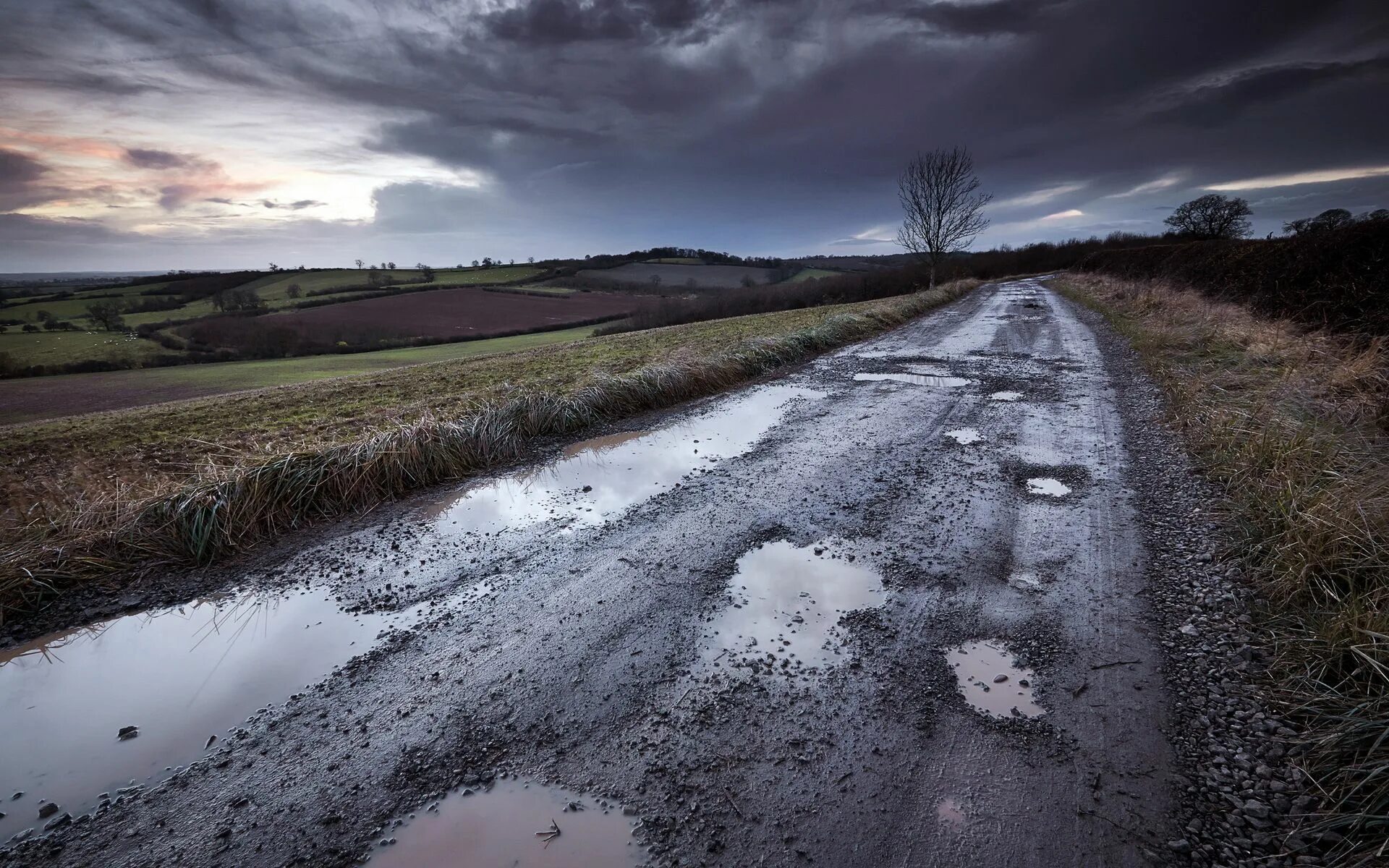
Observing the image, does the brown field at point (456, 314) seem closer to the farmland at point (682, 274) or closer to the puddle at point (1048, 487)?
the farmland at point (682, 274)

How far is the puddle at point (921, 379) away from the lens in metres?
8.71

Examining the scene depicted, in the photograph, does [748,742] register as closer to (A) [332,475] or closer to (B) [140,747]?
(B) [140,747]

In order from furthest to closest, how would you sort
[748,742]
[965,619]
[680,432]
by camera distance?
[680,432] → [965,619] → [748,742]

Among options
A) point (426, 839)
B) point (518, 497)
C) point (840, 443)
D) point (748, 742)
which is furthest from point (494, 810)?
point (840, 443)

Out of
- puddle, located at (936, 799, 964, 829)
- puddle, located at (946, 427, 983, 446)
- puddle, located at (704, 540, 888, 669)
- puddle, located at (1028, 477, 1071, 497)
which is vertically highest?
puddle, located at (946, 427, 983, 446)

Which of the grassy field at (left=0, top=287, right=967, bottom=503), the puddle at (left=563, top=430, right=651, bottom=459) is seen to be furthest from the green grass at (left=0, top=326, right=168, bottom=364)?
the puddle at (left=563, top=430, right=651, bottom=459)

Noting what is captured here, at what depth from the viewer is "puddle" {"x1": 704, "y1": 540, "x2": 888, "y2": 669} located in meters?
2.86

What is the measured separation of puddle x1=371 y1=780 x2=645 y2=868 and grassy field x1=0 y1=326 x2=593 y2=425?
11.4 m

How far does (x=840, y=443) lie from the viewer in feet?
19.8

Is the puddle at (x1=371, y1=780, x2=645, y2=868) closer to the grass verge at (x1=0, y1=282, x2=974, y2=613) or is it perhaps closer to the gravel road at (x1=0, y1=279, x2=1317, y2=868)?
the gravel road at (x1=0, y1=279, x2=1317, y2=868)

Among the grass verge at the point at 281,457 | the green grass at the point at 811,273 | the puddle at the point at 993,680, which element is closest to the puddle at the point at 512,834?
the puddle at the point at 993,680

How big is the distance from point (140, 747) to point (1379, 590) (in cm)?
556

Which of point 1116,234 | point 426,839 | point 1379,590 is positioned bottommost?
point 426,839

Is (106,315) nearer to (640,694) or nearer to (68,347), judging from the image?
(68,347)
